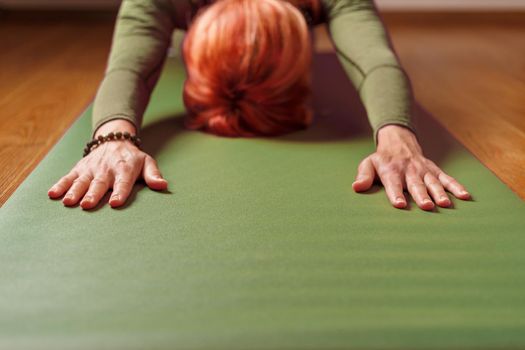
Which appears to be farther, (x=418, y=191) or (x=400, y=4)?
(x=400, y=4)

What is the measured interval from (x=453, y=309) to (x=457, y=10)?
342cm

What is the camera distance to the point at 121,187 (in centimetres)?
118

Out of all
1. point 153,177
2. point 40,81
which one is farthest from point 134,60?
point 40,81

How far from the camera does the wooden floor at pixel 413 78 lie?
1.59 metres

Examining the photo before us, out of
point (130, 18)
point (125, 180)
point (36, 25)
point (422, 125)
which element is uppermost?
point (130, 18)

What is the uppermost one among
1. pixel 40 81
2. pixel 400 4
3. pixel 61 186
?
pixel 61 186

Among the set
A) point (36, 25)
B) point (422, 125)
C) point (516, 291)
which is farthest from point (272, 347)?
point (36, 25)

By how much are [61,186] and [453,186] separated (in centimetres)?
77

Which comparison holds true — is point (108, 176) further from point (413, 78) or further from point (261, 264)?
point (413, 78)

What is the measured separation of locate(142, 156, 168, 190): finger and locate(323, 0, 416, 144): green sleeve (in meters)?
0.47

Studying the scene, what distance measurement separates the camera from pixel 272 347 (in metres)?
0.80

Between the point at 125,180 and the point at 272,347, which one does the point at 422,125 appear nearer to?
the point at 125,180

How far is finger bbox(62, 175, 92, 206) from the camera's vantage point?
1.16 metres

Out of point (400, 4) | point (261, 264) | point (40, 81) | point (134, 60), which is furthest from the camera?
point (400, 4)
